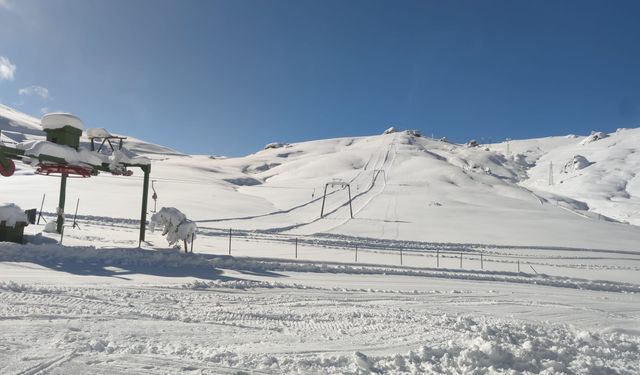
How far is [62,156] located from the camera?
60.4ft

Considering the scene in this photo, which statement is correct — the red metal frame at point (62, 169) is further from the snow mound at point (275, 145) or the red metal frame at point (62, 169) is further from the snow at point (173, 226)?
the snow mound at point (275, 145)

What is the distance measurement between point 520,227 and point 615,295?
28068mm

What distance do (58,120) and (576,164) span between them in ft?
445

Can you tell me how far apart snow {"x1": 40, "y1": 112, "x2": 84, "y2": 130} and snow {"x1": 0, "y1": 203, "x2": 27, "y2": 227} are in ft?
15.1

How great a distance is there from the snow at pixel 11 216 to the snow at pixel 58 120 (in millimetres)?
4591

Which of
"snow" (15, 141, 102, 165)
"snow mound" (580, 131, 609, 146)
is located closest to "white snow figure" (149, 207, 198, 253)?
"snow" (15, 141, 102, 165)

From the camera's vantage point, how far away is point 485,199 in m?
59.9

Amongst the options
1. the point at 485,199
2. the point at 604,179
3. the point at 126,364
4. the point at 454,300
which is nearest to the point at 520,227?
the point at 485,199

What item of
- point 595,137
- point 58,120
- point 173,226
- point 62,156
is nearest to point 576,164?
point 595,137

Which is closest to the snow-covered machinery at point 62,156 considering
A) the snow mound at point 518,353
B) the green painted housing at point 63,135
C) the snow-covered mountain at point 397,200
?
the green painted housing at point 63,135

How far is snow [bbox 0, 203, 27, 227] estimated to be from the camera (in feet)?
52.1

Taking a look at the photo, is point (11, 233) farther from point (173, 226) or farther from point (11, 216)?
point (173, 226)

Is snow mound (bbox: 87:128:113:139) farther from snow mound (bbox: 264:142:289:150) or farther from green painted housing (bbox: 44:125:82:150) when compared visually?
snow mound (bbox: 264:142:289:150)

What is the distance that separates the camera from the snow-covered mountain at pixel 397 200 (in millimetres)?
38094
